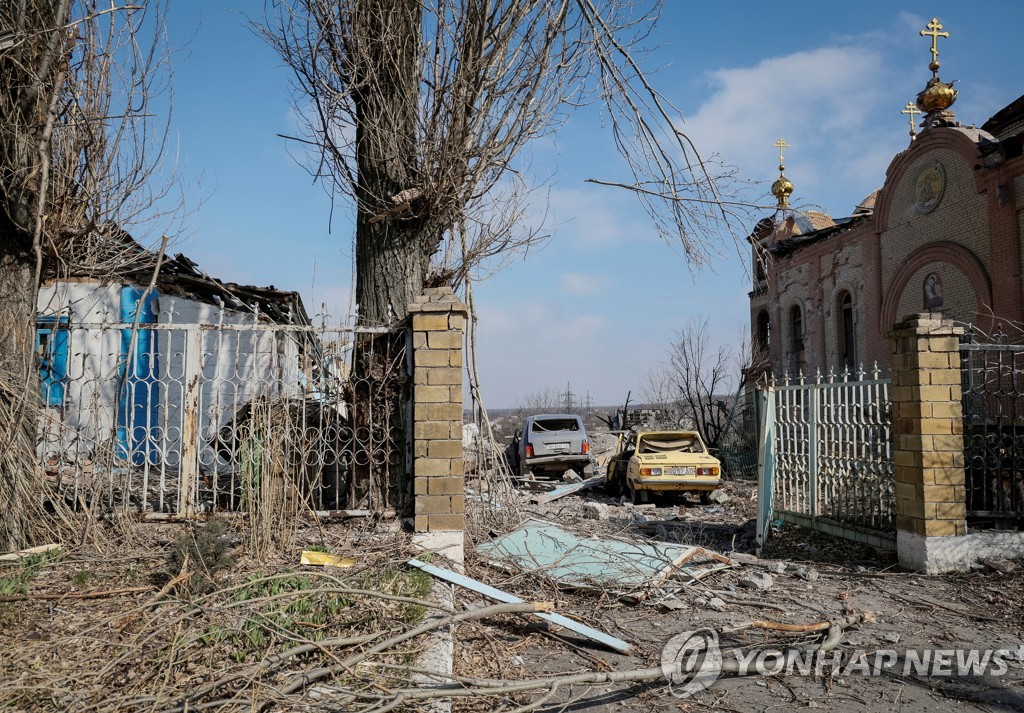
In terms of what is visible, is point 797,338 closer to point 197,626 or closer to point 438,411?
point 438,411

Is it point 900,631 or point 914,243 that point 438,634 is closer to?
point 900,631

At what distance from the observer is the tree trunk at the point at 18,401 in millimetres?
5465

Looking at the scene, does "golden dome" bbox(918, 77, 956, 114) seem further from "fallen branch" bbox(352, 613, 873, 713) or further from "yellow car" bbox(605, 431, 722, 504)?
"fallen branch" bbox(352, 613, 873, 713)

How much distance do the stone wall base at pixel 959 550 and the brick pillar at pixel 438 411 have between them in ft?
14.1

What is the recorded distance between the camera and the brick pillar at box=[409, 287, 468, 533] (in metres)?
5.79

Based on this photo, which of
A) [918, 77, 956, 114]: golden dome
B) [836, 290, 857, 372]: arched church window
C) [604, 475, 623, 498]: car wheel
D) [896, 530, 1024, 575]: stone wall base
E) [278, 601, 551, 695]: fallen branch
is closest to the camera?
[278, 601, 551, 695]: fallen branch

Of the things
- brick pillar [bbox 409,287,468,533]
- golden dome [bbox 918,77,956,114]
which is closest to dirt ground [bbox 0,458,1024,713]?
brick pillar [bbox 409,287,468,533]

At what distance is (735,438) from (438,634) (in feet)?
60.3

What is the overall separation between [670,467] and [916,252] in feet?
30.0

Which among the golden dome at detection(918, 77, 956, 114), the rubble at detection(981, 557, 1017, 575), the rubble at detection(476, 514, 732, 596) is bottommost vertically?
the rubble at detection(981, 557, 1017, 575)

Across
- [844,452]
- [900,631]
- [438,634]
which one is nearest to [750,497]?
[844,452]

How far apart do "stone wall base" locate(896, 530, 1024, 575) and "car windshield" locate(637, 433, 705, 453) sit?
24.5ft

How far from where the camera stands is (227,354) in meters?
12.8

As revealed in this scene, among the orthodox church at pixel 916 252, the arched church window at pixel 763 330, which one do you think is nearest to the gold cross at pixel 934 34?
the orthodox church at pixel 916 252
